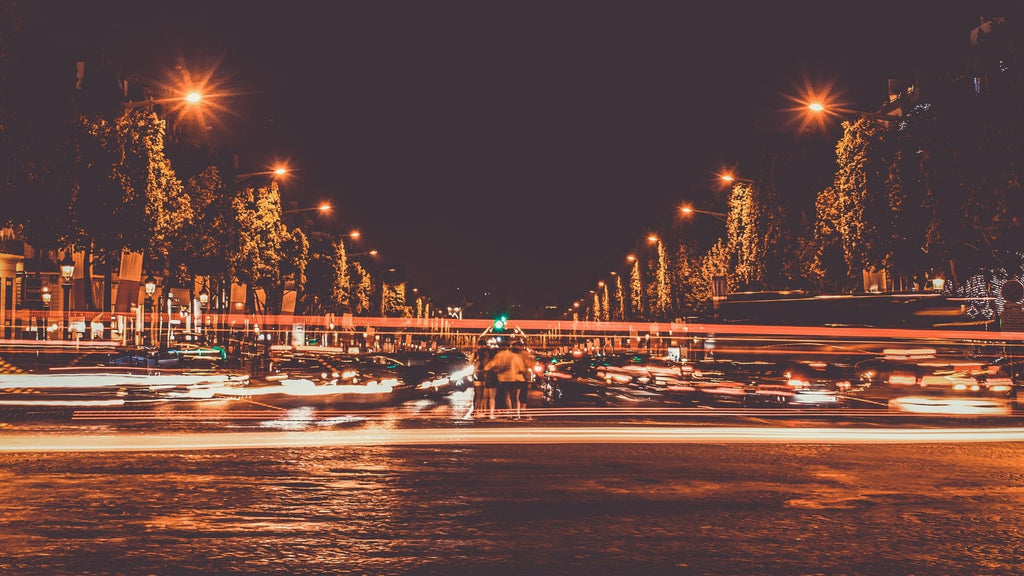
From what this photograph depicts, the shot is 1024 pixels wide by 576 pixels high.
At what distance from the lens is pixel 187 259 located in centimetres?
4909

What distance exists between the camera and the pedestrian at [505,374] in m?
22.1

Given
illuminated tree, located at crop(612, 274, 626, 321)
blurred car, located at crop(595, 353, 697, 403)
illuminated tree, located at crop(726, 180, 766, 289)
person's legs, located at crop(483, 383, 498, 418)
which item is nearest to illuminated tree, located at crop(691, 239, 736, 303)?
illuminated tree, located at crop(726, 180, 766, 289)

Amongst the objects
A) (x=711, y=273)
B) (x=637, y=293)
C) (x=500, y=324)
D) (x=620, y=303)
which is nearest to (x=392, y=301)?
(x=620, y=303)

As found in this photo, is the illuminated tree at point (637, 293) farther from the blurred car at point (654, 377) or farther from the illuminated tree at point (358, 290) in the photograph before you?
the blurred car at point (654, 377)

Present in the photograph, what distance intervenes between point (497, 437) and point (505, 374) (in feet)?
16.0

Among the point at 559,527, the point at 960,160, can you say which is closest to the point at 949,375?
the point at 960,160

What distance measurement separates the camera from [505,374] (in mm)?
22141

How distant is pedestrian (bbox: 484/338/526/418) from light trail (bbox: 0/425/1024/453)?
2882 mm

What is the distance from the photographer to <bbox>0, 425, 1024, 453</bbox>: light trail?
51.1ft

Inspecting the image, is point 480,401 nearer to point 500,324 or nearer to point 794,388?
point 794,388

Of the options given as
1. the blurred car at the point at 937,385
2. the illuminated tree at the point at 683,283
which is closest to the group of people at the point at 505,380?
the blurred car at the point at 937,385

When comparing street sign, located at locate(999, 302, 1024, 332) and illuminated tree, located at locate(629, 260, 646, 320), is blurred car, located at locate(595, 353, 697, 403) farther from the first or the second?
illuminated tree, located at locate(629, 260, 646, 320)

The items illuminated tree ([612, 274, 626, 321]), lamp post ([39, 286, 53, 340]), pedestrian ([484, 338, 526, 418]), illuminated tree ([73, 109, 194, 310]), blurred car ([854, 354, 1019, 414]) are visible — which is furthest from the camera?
illuminated tree ([612, 274, 626, 321])

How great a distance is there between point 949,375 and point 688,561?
30684 mm
